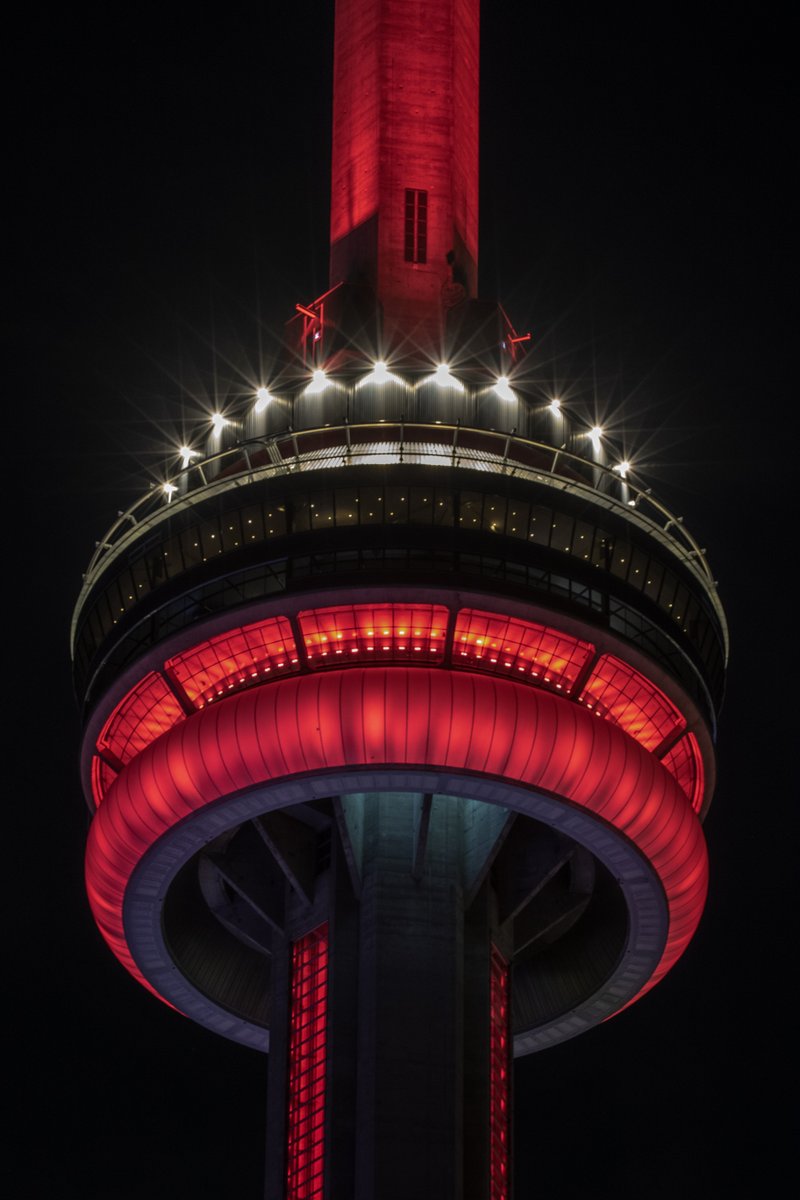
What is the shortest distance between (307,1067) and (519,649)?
1592 cm

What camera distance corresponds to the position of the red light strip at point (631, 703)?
79.3 m

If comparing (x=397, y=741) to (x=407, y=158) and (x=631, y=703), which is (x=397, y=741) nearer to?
(x=631, y=703)

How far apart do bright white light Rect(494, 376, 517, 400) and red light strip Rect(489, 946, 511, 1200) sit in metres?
19.9

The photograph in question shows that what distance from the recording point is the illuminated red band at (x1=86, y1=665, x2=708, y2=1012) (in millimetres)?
73875

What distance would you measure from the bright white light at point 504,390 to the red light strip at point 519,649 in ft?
36.9

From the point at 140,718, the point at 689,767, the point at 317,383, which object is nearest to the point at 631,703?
the point at 689,767

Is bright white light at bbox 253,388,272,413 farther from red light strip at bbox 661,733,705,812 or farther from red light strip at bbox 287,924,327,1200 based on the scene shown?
red light strip at bbox 661,733,705,812

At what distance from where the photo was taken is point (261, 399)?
284ft

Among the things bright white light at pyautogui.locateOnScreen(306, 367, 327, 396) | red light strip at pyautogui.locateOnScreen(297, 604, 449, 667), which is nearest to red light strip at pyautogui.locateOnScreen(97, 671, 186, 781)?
red light strip at pyautogui.locateOnScreen(297, 604, 449, 667)

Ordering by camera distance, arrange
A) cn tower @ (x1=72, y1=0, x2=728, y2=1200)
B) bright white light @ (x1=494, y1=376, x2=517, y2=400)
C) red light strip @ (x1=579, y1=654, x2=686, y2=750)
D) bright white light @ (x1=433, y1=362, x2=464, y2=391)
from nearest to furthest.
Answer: cn tower @ (x1=72, y1=0, x2=728, y2=1200) < red light strip @ (x1=579, y1=654, x2=686, y2=750) < bright white light @ (x1=433, y1=362, x2=464, y2=391) < bright white light @ (x1=494, y1=376, x2=517, y2=400)

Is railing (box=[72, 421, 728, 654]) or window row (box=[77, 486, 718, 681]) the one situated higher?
railing (box=[72, 421, 728, 654])

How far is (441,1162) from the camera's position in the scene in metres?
75.2

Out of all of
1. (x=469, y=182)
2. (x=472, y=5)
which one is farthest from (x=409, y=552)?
(x=472, y=5)

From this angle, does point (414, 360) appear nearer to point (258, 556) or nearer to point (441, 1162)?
point (258, 556)
